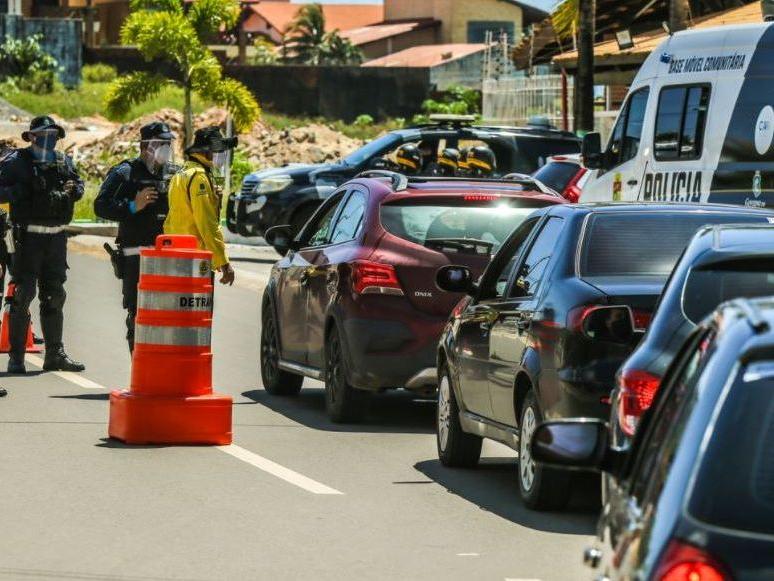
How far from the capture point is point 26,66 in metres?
86.1

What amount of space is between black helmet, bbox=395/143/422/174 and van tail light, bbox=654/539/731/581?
2280cm

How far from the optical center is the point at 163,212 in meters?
15.1

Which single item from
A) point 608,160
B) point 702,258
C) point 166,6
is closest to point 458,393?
point 702,258

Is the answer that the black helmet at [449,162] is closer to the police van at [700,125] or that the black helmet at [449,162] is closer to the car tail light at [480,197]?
the police van at [700,125]

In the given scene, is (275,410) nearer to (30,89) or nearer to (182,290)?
(182,290)

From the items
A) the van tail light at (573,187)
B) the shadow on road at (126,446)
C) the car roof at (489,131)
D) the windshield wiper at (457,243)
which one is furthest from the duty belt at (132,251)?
the car roof at (489,131)

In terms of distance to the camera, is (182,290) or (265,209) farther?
(265,209)

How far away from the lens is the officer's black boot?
15.9 meters

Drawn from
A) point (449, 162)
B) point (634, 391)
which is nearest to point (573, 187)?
point (449, 162)

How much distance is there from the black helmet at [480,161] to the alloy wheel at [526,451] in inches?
606

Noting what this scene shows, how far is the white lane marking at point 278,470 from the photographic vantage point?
10.4 meters

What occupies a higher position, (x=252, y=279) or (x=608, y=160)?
(x=608, y=160)

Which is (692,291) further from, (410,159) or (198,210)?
(410,159)

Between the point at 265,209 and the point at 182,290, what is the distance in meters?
17.2
